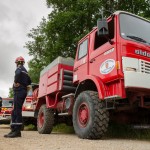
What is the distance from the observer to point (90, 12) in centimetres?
2128

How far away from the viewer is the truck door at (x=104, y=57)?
6.60m

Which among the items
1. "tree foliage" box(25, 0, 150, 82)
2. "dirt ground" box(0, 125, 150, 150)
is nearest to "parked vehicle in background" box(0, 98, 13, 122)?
"tree foliage" box(25, 0, 150, 82)

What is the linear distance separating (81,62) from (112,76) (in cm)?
176

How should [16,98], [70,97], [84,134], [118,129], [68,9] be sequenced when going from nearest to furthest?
1. [84,134]
2. [16,98]
3. [70,97]
4. [118,129]
5. [68,9]

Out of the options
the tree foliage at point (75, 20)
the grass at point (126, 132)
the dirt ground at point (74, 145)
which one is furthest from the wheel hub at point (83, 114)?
the tree foliage at point (75, 20)

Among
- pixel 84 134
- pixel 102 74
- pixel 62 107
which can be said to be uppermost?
pixel 102 74

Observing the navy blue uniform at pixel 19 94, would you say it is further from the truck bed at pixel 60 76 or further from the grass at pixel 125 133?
the grass at pixel 125 133

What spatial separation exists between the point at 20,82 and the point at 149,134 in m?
3.25

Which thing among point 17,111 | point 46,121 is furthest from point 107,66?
point 46,121

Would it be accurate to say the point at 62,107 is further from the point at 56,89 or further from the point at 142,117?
the point at 142,117

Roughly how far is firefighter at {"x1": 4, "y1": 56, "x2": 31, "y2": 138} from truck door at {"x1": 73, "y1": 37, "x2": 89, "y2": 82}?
128 centimetres

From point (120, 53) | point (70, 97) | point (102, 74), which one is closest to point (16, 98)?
point (70, 97)

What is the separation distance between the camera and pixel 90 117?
672 cm

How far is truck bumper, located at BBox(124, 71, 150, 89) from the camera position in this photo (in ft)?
19.9
